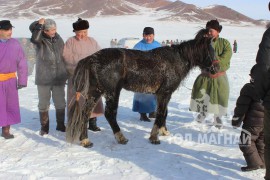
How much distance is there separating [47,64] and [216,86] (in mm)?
2722

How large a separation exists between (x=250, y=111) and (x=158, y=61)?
1.60 meters

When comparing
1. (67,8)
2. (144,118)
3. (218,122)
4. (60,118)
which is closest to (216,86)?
(218,122)

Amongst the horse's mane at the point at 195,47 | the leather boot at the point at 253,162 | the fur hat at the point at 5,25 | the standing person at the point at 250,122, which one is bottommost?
the leather boot at the point at 253,162

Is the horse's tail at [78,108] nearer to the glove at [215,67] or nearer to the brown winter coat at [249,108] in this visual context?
the glove at [215,67]

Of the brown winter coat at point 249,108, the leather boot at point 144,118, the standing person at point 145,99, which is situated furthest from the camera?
the leather boot at point 144,118

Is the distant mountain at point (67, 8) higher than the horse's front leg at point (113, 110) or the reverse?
higher

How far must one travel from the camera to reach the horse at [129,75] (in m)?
4.42

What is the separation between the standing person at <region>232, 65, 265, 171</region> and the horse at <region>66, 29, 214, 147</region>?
53.2 inches

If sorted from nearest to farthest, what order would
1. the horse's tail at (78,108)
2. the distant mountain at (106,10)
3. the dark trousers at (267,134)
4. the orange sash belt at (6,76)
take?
the dark trousers at (267,134) < the horse's tail at (78,108) < the orange sash belt at (6,76) < the distant mountain at (106,10)

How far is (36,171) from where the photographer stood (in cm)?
363

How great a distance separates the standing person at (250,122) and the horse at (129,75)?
4.43 ft

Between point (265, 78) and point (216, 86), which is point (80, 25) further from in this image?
point (265, 78)

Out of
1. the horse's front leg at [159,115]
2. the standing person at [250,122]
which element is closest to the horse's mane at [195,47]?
the horse's front leg at [159,115]

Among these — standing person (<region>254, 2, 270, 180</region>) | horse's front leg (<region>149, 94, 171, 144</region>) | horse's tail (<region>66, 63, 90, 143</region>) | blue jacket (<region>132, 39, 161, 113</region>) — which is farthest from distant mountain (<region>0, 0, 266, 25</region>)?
standing person (<region>254, 2, 270, 180</region>)
